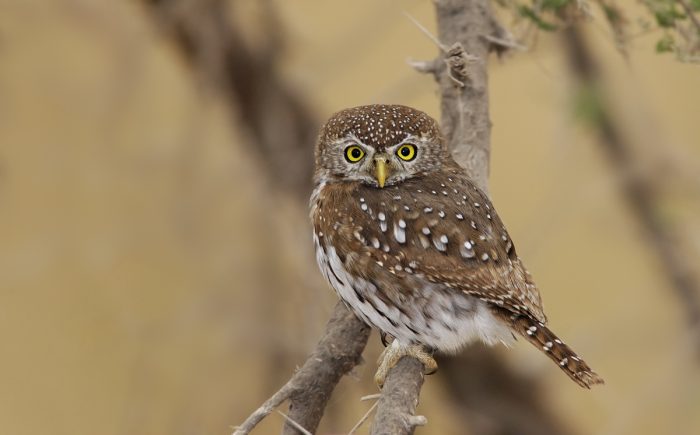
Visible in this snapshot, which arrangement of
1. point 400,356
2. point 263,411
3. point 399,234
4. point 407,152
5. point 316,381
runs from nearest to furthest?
point 263,411 → point 316,381 → point 400,356 → point 399,234 → point 407,152

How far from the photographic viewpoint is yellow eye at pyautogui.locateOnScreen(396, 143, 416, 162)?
2.85 metres

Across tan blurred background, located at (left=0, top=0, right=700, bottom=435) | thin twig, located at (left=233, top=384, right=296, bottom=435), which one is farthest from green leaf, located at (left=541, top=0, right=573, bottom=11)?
tan blurred background, located at (left=0, top=0, right=700, bottom=435)

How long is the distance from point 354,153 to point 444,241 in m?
0.47

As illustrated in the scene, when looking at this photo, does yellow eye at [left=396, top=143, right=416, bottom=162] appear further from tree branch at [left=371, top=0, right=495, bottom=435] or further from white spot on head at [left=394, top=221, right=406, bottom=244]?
white spot on head at [left=394, top=221, right=406, bottom=244]

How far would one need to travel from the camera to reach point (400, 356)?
2.46 metres

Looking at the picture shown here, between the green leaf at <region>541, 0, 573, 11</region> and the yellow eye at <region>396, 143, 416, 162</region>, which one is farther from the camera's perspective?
the yellow eye at <region>396, 143, 416, 162</region>

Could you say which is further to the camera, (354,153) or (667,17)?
(354,153)

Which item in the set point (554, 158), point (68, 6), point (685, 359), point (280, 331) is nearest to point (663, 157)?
point (554, 158)

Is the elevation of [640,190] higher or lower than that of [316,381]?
higher

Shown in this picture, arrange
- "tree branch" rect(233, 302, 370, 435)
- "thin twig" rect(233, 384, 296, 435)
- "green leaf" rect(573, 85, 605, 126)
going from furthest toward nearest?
"green leaf" rect(573, 85, 605, 126) < "tree branch" rect(233, 302, 370, 435) < "thin twig" rect(233, 384, 296, 435)

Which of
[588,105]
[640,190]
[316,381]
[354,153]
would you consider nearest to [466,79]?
[354,153]

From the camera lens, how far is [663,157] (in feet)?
16.3

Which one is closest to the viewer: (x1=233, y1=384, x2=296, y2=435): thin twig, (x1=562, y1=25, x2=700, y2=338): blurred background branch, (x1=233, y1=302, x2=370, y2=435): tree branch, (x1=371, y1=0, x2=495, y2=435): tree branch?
(x1=233, y1=384, x2=296, y2=435): thin twig

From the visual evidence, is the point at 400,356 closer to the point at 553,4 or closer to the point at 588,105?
the point at 553,4
